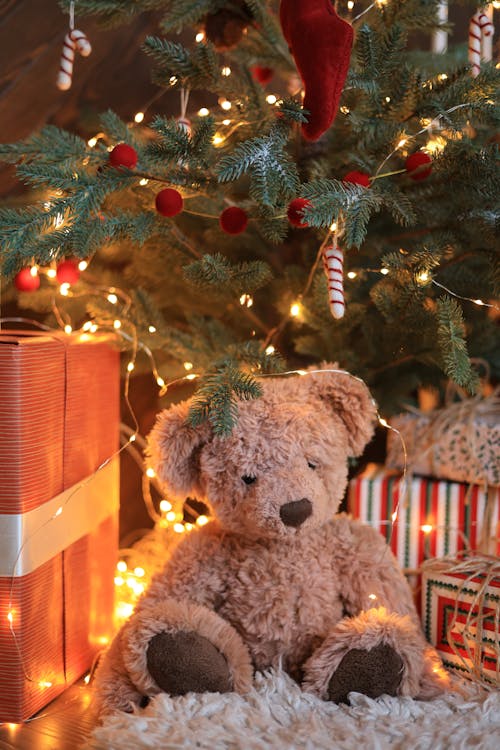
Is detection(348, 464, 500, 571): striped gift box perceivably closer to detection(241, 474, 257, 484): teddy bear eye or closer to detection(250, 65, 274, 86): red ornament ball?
detection(241, 474, 257, 484): teddy bear eye

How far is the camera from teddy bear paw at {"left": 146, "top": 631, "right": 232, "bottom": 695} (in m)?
0.84

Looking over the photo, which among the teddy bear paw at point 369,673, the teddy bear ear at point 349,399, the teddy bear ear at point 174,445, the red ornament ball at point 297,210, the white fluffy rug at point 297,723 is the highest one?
the red ornament ball at point 297,210

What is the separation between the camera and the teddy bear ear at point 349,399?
3.12 feet

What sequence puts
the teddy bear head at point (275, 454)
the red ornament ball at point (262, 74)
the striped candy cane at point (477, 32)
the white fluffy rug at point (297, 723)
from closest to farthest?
1. the white fluffy rug at point (297, 723)
2. the teddy bear head at point (275, 454)
3. the striped candy cane at point (477, 32)
4. the red ornament ball at point (262, 74)

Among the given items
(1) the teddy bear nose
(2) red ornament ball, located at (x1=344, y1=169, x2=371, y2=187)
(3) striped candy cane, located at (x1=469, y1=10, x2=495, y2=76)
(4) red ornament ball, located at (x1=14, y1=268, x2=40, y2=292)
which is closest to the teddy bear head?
(1) the teddy bear nose

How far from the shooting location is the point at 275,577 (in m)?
0.93

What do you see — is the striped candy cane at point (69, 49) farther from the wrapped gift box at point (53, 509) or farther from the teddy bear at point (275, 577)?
the teddy bear at point (275, 577)

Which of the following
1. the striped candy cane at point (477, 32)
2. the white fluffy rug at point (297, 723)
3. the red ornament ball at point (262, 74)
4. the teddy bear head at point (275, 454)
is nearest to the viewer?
the white fluffy rug at point (297, 723)

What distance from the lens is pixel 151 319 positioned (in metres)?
1.15

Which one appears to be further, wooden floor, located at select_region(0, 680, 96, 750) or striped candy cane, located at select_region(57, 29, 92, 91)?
striped candy cane, located at select_region(57, 29, 92, 91)

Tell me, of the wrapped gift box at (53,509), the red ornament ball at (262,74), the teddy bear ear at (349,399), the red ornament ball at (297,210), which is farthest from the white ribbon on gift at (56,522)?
A: the red ornament ball at (262,74)

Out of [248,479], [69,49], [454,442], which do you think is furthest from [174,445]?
[69,49]

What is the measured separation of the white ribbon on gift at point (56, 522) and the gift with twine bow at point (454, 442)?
439mm

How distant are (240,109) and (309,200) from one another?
263mm
